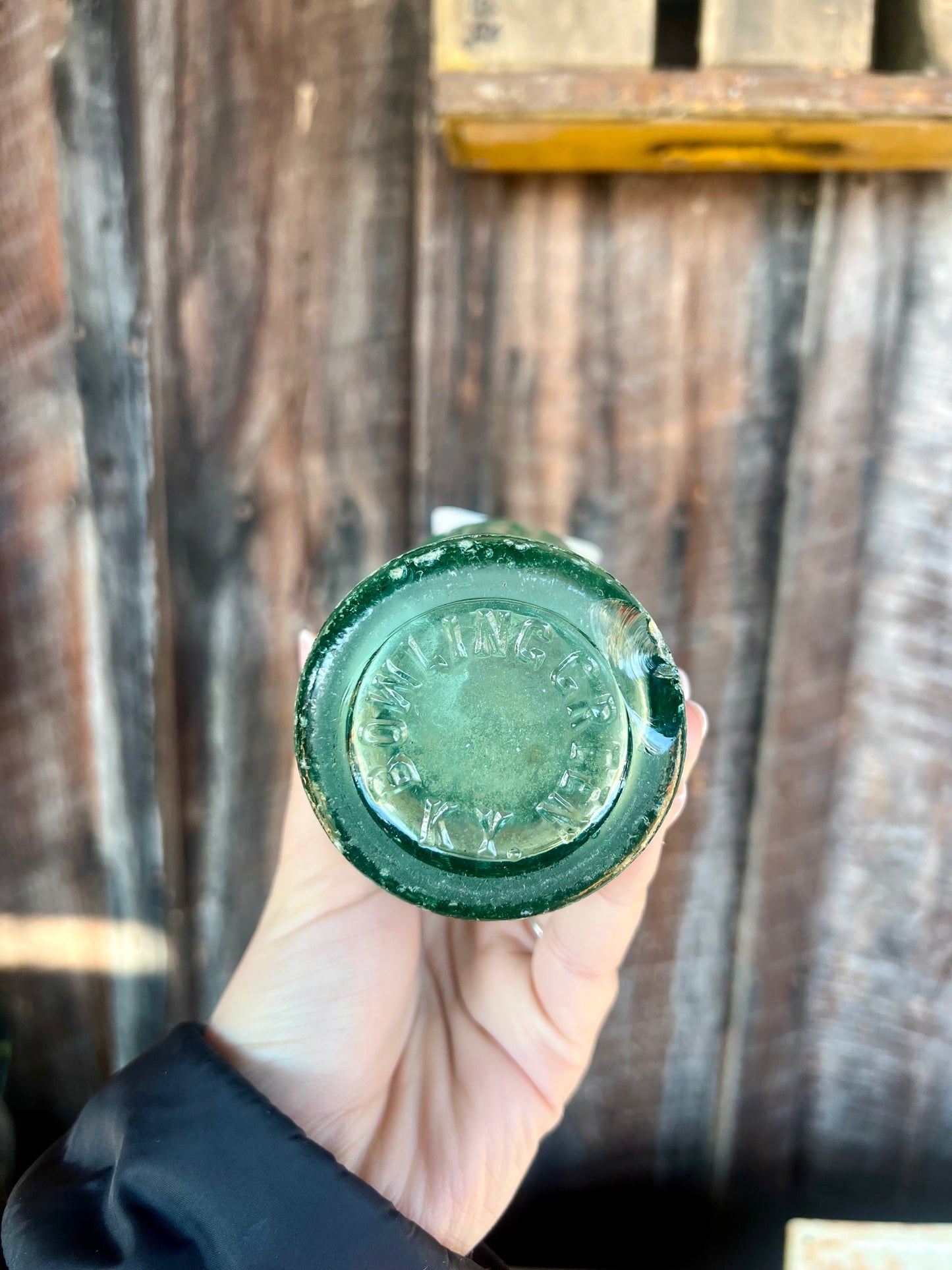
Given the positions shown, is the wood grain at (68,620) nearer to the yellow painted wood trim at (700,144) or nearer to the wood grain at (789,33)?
the yellow painted wood trim at (700,144)

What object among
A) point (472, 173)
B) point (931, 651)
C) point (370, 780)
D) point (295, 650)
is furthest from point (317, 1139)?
point (472, 173)

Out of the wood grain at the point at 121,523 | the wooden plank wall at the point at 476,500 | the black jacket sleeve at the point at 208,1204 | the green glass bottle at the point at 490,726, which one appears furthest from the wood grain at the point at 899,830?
the wood grain at the point at 121,523

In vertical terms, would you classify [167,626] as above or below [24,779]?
above

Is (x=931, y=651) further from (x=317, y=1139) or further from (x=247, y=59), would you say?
(x=247, y=59)

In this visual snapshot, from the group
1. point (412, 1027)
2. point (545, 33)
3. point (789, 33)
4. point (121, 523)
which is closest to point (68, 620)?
point (121, 523)

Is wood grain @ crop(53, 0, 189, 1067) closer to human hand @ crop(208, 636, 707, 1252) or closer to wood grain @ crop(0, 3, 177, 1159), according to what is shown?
wood grain @ crop(0, 3, 177, 1159)

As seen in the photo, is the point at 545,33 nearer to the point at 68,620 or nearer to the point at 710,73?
the point at 710,73
